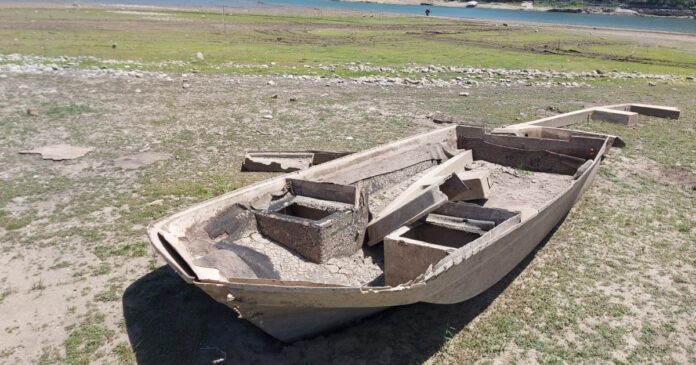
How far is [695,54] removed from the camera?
1199 inches

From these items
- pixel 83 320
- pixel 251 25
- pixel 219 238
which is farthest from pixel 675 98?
pixel 251 25

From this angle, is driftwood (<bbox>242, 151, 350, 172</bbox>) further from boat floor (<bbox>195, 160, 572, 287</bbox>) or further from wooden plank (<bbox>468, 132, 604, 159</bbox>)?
wooden plank (<bbox>468, 132, 604, 159</bbox>)

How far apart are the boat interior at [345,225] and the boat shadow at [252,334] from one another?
48 centimetres

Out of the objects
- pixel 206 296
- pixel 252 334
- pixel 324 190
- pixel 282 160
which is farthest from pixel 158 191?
pixel 252 334

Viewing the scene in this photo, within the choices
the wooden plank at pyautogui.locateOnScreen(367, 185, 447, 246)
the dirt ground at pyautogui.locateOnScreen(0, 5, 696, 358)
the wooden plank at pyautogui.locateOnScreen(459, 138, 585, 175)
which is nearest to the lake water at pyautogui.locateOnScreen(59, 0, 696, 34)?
the dirt ground at pyautogui.locateOnScreen(0, 5, 696, 358)

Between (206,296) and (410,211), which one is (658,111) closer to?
(410,211)

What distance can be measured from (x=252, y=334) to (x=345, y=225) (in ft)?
5.16

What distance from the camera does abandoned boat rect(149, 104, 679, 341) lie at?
392 centimetres

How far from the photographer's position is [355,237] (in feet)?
18.9

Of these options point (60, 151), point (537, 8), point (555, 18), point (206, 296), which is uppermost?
point (537, 8)

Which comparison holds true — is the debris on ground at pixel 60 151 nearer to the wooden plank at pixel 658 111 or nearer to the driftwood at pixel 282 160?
the driftwood at pixel 282 160

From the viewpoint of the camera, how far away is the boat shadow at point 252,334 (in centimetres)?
428

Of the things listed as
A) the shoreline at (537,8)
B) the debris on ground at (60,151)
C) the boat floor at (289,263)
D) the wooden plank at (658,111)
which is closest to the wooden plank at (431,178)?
the boat floor at (289,263)

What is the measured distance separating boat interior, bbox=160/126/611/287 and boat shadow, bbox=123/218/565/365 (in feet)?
1.58
